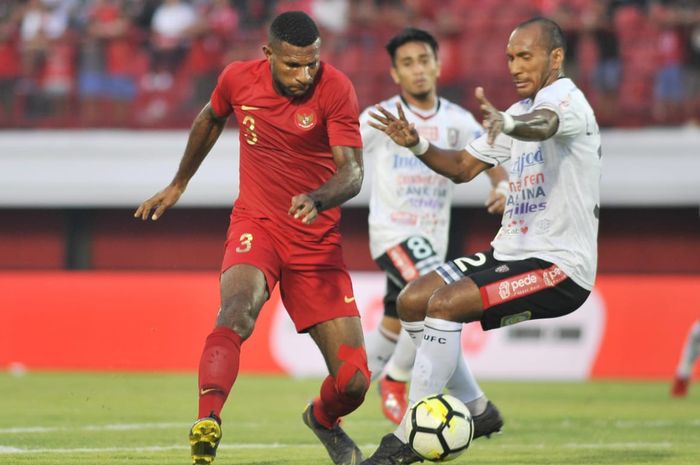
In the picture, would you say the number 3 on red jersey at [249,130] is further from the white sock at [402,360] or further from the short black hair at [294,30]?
the white sock at [402,360]

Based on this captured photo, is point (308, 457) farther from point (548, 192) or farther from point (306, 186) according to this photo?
point (548, 192)

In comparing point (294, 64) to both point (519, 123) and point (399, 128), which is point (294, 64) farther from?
point (519, 123)

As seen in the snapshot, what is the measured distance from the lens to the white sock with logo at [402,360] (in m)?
9.56

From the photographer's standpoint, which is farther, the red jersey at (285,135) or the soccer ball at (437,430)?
the red jersey at (285,135)

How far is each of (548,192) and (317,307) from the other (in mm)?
1395

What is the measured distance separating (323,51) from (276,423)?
928 cm

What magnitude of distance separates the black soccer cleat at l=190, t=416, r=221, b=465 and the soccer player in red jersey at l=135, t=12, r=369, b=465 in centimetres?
81

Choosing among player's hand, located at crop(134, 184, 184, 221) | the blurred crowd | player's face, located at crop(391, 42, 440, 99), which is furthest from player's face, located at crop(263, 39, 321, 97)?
the blurred crowd

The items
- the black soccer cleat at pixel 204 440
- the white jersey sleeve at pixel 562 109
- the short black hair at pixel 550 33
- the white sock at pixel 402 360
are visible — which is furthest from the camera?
the white sock at pixel 402 360

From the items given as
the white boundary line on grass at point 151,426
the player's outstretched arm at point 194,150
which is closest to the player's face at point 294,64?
the player's outstretched arm at point 194,150

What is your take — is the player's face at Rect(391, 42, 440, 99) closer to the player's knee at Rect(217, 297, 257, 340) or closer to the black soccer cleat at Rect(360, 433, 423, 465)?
the player's knee at Rect(217, 297, 257, 340)

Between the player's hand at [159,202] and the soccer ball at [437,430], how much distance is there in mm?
1811

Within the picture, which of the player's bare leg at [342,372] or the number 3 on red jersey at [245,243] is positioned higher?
the number 3 on red jersey at [245,243]

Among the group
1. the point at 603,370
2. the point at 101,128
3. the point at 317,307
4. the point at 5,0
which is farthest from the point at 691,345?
the point at 5,0
